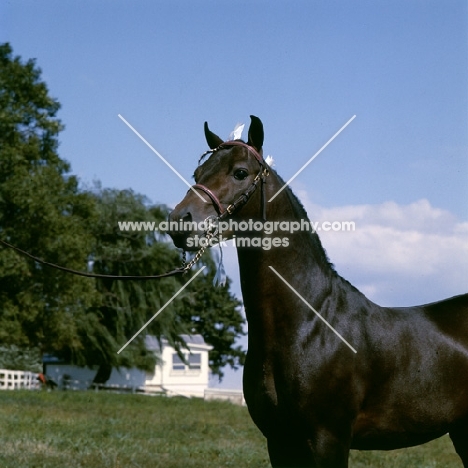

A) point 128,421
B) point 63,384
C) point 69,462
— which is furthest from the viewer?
point 63,384

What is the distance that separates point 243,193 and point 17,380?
34.7 meters

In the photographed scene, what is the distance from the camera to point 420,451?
13.1m

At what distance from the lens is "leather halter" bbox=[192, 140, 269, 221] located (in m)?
4.39

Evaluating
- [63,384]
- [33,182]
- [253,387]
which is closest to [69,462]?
[253,387]

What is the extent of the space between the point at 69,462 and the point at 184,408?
13161 mm

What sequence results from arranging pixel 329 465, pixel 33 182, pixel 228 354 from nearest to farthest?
pixel 329 465 → pixel 33 182 → pixel 228 354

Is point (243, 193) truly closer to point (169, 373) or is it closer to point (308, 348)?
point (308, 348)

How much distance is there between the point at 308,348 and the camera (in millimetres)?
4504

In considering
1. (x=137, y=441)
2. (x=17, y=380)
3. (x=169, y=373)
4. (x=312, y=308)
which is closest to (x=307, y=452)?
(x=312, y=308)

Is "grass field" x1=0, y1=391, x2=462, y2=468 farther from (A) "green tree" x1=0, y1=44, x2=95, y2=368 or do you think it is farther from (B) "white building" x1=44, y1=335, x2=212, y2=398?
(B) "white building" x1=44, y1=335, x2=212, y2=398

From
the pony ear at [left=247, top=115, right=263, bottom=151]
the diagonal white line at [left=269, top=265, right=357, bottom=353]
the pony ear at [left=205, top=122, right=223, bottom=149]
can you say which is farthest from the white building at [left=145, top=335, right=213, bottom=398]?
the pony ear at [left=247, top=115, right=263, bottom=151]

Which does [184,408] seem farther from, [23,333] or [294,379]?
[294,379]

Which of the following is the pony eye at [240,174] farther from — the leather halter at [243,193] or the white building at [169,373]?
the white building at [169,373]

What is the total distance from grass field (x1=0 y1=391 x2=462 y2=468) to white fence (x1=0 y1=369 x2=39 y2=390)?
17103 mm
